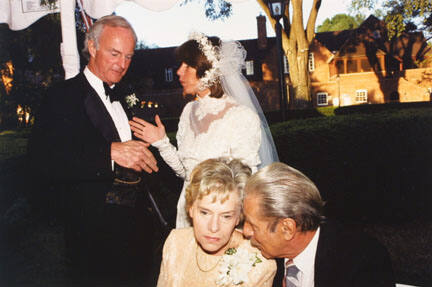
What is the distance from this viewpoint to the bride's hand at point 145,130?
2.64m

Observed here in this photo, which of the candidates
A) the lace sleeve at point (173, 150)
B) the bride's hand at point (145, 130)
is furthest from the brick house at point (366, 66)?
the bride's hand at point (145, 130)

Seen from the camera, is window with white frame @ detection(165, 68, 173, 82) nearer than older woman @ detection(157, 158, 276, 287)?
No

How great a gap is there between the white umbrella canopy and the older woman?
186 centimetres

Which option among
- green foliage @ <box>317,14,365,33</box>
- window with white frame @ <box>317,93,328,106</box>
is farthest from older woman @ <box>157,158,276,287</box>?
green foliage @ <box>317,14,365,33</box>

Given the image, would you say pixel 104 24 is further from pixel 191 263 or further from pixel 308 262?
pixel 308 262

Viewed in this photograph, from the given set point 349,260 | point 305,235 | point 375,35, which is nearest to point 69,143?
point 305,235

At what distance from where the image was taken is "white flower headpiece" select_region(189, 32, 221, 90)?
2871mm

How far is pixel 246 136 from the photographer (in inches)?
110

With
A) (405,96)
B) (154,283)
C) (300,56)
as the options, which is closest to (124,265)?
(154,283)

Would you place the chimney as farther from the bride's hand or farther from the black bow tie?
the black bow tie

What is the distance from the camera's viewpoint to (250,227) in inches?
74.2

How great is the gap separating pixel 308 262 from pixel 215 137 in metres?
1.30

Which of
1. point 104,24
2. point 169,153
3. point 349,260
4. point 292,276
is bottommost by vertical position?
point 292,276

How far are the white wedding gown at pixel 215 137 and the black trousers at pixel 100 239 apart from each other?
550mm
